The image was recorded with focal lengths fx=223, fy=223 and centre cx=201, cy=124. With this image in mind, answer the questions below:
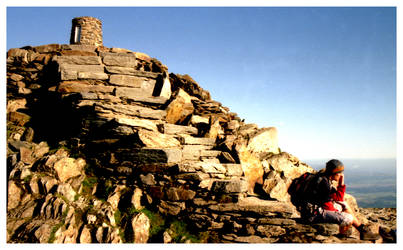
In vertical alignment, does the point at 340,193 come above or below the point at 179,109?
below

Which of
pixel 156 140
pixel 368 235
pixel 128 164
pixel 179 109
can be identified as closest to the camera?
pixel 368 235

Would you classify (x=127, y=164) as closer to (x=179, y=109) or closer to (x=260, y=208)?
(x=179, y=109)

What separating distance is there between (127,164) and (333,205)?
7800mm

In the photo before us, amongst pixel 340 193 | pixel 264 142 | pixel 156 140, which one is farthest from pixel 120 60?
pixel 340 193

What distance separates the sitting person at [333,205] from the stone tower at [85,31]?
15.5 m

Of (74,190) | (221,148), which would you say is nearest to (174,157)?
(221,148)

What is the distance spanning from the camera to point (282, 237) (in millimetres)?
7703

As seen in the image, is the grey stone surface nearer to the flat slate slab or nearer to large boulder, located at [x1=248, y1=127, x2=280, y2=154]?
large boulder, located at [x1=248, y1=127, x2=280, y2=154]

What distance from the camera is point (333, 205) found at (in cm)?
783

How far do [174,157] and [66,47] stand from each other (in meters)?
9.94

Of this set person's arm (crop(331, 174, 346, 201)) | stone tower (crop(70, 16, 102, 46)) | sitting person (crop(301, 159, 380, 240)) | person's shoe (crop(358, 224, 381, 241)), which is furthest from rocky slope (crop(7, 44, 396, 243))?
stone tower (crop(70, 16, 102, 46))

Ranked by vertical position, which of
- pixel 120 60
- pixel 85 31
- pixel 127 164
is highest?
pixel 85 31

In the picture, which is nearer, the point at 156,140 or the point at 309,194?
the point at 309,194

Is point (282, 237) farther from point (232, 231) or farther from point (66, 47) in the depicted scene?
point (66, 47)
